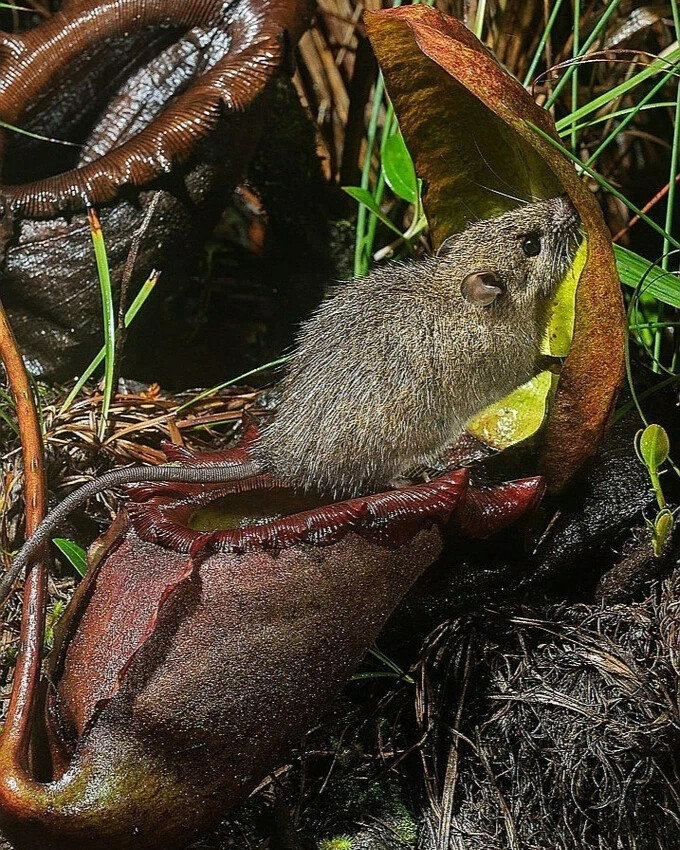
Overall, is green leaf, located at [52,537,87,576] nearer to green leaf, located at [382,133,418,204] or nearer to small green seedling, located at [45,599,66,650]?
small green seedling, located at [45,599,66,650]

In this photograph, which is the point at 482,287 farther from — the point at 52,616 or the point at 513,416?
the point at 52,616

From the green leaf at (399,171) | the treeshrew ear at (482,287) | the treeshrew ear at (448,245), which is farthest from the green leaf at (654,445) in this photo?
the green leaf at (399,171)

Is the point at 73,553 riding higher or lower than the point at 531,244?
lower

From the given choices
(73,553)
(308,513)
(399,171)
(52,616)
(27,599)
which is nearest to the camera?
(308,513)

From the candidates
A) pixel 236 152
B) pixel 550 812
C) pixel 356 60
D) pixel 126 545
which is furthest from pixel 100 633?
pixel 356 60

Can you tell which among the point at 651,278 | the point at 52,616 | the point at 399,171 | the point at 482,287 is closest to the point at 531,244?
the point at 482,287

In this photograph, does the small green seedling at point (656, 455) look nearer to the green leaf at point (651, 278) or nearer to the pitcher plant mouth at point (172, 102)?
the green leaf at point (651, 278)

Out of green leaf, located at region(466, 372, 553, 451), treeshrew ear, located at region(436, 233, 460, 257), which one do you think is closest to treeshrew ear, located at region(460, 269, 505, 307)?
treeshrew ear, located at region(436, 233, 460, 257)
